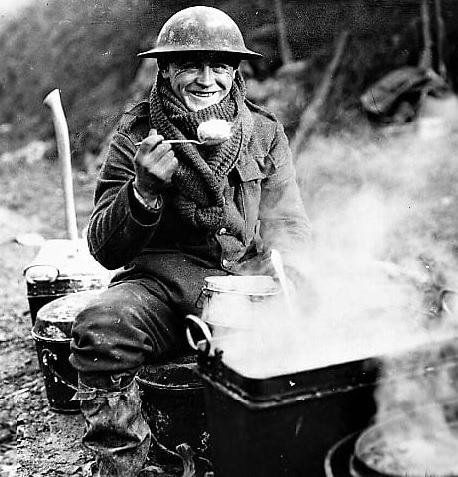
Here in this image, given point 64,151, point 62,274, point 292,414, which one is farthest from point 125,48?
point 292,414

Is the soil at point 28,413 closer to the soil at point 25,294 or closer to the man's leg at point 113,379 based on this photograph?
the soil at point 25,294

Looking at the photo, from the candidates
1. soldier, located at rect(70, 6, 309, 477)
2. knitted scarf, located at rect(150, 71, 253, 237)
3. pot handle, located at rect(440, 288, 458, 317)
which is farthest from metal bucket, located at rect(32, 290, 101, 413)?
pot handle, located at rect(440, 288, 458, 317)

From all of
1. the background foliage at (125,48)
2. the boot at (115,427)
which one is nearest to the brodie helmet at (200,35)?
the boot at (115,427)

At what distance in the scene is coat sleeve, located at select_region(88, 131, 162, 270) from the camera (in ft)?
10.2

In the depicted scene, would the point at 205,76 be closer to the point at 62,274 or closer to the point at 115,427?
the point at 115,427

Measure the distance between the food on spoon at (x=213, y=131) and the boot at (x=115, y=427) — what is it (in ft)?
3.58

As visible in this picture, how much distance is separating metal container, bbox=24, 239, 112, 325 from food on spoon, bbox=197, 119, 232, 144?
5.28 feet

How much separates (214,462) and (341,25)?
6.88 meters

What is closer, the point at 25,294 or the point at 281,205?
the point at 281,205

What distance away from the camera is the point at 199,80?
11.2 ft

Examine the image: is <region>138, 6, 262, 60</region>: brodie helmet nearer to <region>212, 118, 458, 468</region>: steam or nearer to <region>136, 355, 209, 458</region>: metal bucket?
<region>212, 118, 458, 468</region>: steam

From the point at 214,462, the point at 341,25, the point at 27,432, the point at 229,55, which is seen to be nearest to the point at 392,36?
the point at 341,25

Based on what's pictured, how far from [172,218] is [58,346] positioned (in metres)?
1.12

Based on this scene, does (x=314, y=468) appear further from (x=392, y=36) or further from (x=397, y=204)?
(x=392, y=36)
